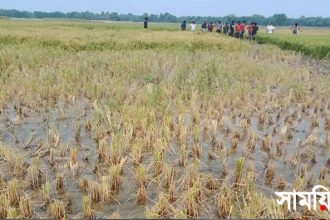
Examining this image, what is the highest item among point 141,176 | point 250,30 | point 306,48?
point 250,30

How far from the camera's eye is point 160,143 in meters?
5.26

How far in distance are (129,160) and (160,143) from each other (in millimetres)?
461

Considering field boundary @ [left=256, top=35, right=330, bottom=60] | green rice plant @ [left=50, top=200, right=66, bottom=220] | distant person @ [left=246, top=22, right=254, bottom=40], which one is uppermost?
distant person @ [left=246, top=22, right=254, bottom=40]

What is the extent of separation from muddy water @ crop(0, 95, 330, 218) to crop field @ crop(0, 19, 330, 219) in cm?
2

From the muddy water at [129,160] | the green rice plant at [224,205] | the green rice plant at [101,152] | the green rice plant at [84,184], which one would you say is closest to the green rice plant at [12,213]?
the muddy water at [129,160]

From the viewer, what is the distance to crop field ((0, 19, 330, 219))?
4004 mm

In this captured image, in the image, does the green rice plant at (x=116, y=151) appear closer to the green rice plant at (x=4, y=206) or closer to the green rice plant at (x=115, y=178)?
the green rice plant at (x=115, y=178)

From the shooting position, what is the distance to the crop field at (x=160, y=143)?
4004 millimetres

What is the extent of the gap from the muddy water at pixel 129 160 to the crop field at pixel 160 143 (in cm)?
2

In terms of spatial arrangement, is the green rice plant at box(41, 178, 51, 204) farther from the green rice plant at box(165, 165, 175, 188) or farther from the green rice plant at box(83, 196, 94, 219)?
the green rice plant at box(165, 165, 175, 188)

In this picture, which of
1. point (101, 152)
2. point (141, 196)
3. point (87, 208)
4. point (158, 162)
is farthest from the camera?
point (101, 152)

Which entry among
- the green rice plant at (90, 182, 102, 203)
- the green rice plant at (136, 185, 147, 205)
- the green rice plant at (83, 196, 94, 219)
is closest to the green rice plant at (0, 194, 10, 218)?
the green rice plant at (83, 196, 94, 219)

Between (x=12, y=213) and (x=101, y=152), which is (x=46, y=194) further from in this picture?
(x=101, y=152)

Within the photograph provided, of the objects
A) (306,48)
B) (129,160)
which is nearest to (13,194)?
(129,160)
